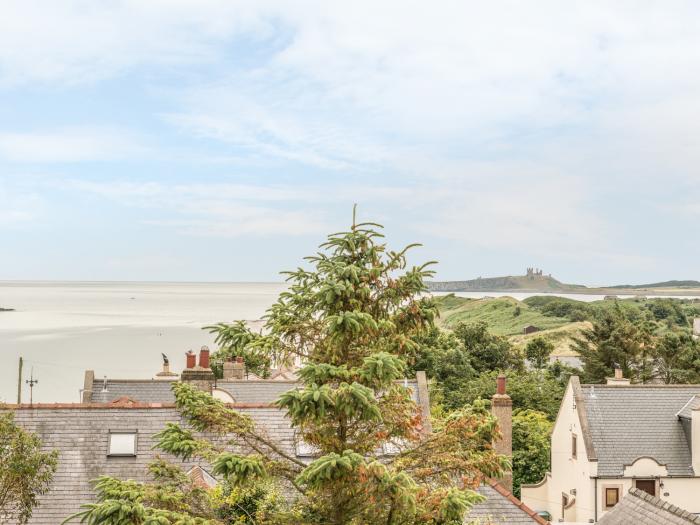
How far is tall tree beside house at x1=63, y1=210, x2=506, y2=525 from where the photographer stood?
12.7 metres

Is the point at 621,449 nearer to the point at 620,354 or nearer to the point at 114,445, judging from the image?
the point at 114,445

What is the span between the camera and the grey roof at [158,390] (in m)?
37.2

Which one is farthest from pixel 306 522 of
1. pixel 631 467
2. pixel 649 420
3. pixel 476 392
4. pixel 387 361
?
pixel 476 392

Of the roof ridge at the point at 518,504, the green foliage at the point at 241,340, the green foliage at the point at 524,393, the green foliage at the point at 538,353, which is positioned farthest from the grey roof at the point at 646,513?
the green foliage at the point at 538,353

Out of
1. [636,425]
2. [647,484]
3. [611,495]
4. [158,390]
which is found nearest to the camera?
[611,495]

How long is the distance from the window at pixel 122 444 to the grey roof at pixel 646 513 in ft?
45.9

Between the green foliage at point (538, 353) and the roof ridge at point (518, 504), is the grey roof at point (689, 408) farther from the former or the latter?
the green foliage at point (538, 353)

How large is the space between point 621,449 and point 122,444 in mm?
22304

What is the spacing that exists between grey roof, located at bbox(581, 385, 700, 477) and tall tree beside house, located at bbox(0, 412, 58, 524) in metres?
24.1

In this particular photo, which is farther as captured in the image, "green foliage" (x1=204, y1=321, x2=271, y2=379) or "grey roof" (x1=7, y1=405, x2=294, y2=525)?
"grey roof" (x1=7, y1=405, x2=294, y2=525)

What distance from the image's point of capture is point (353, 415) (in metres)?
12.8

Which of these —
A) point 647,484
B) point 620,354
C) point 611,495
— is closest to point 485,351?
point 620,354

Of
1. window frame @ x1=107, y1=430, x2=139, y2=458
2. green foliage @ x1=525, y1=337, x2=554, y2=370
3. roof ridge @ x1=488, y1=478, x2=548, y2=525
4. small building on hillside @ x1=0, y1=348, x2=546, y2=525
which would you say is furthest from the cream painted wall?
green foliage @ x1=525, y1=337, x2=554, y2=370

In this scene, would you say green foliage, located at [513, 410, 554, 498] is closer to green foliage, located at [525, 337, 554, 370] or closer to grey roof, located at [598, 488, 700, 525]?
grey roof, located at [598, 488, 700, 525]
